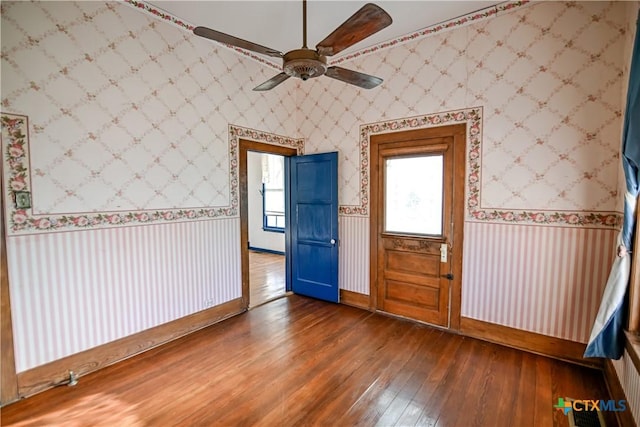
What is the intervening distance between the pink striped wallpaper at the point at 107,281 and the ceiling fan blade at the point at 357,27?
7.62 ft

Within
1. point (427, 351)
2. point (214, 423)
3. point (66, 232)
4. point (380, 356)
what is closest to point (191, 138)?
point (66, 232)

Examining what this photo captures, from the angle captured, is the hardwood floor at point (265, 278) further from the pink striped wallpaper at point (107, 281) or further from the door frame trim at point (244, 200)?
the pink striped wallpaper at point (107, 281)

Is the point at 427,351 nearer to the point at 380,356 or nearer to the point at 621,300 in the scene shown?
the point at 380,356

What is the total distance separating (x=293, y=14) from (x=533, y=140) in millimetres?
2589

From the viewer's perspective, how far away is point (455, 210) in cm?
325

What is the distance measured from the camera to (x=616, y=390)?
2.13m

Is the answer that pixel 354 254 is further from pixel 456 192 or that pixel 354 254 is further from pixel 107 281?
pixel 107 281

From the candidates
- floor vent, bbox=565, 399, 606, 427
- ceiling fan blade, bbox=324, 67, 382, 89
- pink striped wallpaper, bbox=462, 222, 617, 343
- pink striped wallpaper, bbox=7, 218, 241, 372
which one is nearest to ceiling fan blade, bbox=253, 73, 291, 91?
ceiling fan blade, bbox=324, 67, 382, 89

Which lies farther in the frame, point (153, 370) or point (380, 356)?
point (380, 356)

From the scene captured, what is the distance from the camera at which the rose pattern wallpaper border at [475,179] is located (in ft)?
8.59

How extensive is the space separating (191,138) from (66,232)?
1.42 m

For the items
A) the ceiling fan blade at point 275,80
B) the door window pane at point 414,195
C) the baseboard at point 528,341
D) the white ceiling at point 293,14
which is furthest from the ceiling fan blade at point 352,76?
the baseboard at point 528,341

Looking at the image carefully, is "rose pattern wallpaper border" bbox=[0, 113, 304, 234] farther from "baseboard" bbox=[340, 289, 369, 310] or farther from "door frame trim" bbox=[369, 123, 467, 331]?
"door frame trim" bbox=[369, 123, 467, 331]

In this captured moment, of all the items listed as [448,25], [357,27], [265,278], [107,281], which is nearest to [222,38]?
[357,27]
